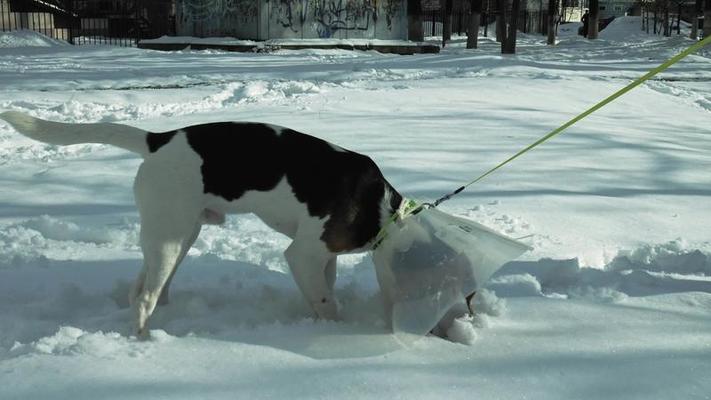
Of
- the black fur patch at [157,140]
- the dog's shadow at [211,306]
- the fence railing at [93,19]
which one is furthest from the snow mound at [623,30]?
the black fur patch at [157,140]

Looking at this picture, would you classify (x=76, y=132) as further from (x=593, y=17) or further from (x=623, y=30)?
(x=623, y=30)

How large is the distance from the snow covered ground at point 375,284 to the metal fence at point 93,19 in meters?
21.9

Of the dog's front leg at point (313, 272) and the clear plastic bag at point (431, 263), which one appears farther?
the dog's front leg at point (313, 272)

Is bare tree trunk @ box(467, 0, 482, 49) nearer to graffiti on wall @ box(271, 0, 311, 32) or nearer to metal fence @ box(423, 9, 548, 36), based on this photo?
graffiti on wall @ box(271, 0, 311, 32)

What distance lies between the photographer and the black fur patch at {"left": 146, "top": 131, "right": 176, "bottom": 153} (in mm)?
3033

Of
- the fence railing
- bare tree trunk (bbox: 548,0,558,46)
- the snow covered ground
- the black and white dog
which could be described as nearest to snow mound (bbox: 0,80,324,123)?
the snow covered ground

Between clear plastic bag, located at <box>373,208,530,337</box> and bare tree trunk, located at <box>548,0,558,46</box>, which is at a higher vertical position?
bare tree trunk, located at <box>548,0,558,46</box>

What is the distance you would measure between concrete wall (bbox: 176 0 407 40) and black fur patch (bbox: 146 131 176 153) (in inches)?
917

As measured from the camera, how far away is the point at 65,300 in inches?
135

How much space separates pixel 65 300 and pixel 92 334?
674 millimetres

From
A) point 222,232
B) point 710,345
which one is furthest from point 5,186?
point 710,345

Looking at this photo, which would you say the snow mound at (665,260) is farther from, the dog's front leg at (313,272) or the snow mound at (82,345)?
the snow mound at (82,345)

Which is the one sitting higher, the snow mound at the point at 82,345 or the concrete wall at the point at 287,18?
the concrete wall at the point at 287,18

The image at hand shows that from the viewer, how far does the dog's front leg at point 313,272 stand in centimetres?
301
